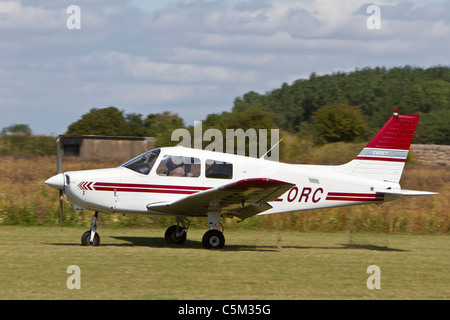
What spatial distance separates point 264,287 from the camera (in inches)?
311

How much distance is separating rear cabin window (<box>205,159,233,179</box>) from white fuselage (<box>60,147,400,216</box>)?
0.14 feet

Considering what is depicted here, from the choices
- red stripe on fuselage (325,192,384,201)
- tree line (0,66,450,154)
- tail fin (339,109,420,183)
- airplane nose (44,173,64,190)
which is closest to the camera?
airplane nose (44,173,64,190)

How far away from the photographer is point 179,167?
11188 mm

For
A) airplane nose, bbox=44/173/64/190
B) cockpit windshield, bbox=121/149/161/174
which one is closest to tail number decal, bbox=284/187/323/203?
cockpit windshield, bbox=121/149/161/174

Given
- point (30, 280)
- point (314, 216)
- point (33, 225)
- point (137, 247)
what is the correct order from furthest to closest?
point (314, 216)
point (33, 225)
point (137, 247)
point (30, 280)

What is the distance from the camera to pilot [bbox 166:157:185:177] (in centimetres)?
1113

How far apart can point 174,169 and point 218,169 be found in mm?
821

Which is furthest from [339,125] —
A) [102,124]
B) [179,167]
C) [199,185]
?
[179,167]

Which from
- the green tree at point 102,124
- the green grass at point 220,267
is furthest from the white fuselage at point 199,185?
the green tree at point 102,124

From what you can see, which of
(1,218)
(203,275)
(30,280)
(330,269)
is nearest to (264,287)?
(203,275)

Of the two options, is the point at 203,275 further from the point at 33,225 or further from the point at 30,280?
the point at 33,225

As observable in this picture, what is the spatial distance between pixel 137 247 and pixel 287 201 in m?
3.02

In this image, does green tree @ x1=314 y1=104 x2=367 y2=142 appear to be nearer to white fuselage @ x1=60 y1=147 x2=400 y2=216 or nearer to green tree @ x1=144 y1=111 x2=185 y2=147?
green tree @ x1=144 y1=111 x2=185 y2=147

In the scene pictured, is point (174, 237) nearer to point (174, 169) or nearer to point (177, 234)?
point (177, 234)
